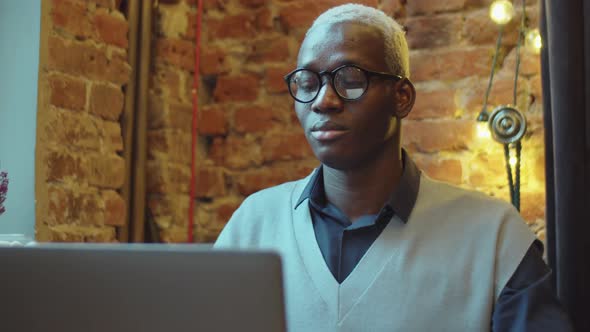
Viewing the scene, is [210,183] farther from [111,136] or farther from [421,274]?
[421,274]

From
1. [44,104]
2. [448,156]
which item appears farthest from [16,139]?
[448,156]

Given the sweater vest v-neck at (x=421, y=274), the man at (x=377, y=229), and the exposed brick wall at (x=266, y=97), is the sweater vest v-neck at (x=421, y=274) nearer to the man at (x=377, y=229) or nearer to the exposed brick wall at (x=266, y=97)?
the man at (x=377, y=229)

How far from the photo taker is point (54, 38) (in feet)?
6.00

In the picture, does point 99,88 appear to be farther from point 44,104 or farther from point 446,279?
point 446,279

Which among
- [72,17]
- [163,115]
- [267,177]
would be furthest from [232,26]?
[72,17]

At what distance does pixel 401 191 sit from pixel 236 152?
3.17 ft

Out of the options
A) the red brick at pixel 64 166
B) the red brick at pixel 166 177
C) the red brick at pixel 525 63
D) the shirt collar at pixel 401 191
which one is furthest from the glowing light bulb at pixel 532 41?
the red brick at pixel 64 166

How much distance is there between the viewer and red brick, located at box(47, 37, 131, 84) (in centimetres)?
183

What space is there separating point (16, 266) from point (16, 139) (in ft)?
3.83

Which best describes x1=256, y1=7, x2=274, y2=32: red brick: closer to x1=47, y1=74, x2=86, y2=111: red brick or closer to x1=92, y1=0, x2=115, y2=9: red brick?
x1=92, y1=0, x2=115, y2=9: red brick

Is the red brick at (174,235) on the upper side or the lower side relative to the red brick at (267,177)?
lower

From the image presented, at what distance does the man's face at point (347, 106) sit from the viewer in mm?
1324

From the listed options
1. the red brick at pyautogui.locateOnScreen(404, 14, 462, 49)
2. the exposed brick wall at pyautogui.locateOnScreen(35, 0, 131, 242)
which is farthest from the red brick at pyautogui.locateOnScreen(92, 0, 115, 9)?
the red brick at pyautogui.locateOnScreen(404, 14, 462, 49)

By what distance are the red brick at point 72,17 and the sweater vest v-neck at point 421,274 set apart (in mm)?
827
